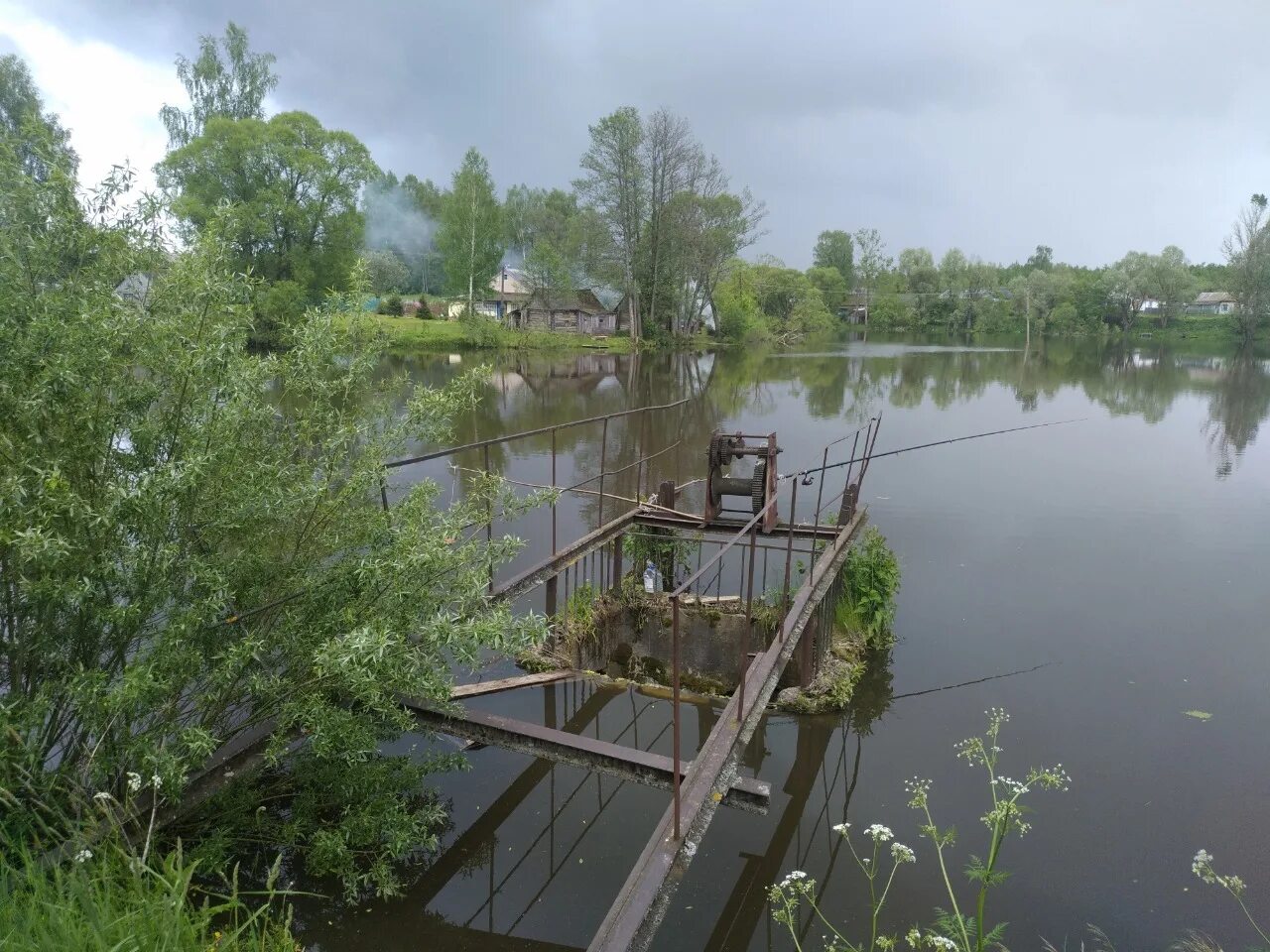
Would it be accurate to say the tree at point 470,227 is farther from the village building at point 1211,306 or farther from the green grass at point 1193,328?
the village building at point 1211,306

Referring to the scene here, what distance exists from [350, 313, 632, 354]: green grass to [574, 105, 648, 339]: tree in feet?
17.0

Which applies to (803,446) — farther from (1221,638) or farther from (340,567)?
(340,567)

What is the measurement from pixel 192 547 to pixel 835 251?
12620cm

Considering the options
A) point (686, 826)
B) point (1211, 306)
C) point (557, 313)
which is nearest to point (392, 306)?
point (557, 313)

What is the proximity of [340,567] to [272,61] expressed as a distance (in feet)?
149

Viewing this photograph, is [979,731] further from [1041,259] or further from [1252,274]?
[1041,259]

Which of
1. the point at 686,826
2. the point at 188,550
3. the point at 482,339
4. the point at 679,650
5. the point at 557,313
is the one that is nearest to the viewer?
the point at 188,550

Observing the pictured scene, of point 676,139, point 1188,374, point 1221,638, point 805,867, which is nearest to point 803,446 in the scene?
point 1221,638

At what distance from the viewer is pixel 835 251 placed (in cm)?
11981

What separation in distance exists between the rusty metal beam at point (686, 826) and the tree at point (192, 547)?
1.26 meters

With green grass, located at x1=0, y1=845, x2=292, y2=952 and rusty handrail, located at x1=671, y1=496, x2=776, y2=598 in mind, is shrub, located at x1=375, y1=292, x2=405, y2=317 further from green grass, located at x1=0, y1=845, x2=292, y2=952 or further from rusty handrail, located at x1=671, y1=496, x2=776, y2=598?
green grass, located at x1=0, y1=845, x2=292, y2=952

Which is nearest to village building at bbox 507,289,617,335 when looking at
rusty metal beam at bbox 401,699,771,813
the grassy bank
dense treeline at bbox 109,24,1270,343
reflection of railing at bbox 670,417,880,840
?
dense treeline at bbox 109,24,1270,343

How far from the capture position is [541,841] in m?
5.33

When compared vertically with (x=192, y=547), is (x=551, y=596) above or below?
below
